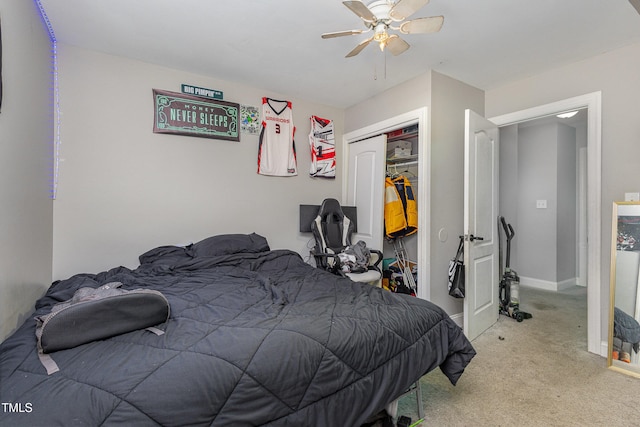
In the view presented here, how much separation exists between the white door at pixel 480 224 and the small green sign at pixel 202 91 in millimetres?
2468

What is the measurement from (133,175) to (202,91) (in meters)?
1.07

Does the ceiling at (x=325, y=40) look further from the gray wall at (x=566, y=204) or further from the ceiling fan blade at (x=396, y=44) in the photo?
the gray wall at (x=566, y=204)

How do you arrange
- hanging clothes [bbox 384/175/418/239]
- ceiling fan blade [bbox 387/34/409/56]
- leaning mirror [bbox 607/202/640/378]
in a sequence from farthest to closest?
hanging clothes [bbox 384/175/418/239], leaning mirror [bbox 607/202/640/378], ceiling fan blade [bbox 387/34/409/56]

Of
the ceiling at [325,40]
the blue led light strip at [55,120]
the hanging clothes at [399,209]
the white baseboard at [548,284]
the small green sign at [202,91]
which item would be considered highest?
the ceiling at [325,40]

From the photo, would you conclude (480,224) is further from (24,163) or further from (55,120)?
(55,120)

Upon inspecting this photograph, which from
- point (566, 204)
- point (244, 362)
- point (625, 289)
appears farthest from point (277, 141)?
point (566, 204)

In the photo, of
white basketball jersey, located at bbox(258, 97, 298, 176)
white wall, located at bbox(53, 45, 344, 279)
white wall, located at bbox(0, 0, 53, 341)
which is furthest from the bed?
white basketball jersey, located at bbox(258, 97, 298, 176)

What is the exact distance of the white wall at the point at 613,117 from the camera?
2.26 meters

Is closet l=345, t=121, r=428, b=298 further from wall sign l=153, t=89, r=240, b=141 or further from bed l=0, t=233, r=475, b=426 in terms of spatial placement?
bed l=0, t=233, r=475, b=426

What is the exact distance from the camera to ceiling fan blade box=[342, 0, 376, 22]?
1537 millimetres

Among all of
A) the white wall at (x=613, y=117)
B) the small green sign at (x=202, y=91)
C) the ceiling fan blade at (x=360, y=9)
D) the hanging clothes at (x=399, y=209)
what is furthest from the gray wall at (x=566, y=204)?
the small green sign at (x=202, y=91)

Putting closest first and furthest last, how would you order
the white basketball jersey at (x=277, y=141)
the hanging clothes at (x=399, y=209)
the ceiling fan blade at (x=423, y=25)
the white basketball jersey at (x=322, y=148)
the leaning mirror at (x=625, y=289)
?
the ceiling fan blade at (x=423, y=25) → the leaning mirror at (x=625, y=289) → the white basketball jersey at (x=277, y=141) → the hanging clothes at (x=399, y=209) → the white basketball jersey at (x=322, y=148)

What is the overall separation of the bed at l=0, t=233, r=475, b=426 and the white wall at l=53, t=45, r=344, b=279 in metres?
0.78

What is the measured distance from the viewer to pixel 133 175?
2.65 metres
